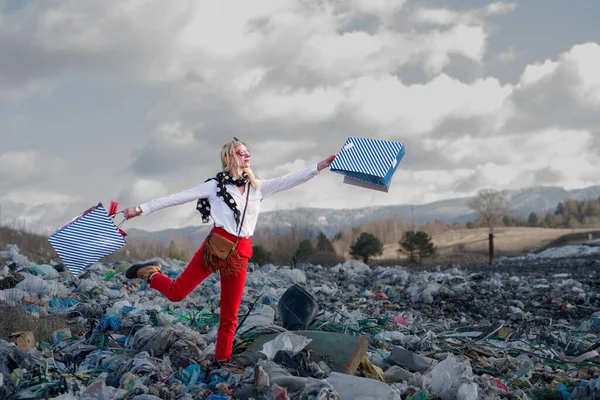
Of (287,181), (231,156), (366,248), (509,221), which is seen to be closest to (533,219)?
(509,221)

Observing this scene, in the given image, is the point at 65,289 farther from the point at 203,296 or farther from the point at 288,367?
the point at 288,367

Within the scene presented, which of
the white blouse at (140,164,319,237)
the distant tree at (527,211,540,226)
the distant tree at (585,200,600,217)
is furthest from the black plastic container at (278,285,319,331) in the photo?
the distant tree at (585,200,600,217)

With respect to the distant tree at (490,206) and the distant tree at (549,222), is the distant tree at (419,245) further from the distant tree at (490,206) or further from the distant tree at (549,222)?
the distant tree at (549,222)

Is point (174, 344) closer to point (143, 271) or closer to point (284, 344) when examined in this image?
point (143, 271)

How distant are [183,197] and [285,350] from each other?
1458 millimetres

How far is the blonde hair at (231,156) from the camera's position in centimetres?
489

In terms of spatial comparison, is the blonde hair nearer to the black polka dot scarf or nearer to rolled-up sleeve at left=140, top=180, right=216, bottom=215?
the black polka dot scarf

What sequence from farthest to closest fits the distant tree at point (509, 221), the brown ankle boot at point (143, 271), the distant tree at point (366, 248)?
the distant tree at point (509, 221) → the distant tree at point (366, 248) → the brown ankle boot at point (143, 271)

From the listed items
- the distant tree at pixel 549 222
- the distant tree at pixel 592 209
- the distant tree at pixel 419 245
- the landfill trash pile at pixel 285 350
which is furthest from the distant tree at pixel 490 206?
the distant tree at pixel 592 209

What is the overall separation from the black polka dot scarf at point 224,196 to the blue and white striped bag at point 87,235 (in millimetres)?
728

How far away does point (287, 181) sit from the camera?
500cm

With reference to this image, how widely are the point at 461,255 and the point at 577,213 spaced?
4386cm

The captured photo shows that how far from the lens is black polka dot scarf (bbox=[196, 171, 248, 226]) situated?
478 centimetres

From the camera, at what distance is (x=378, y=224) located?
58.0m
